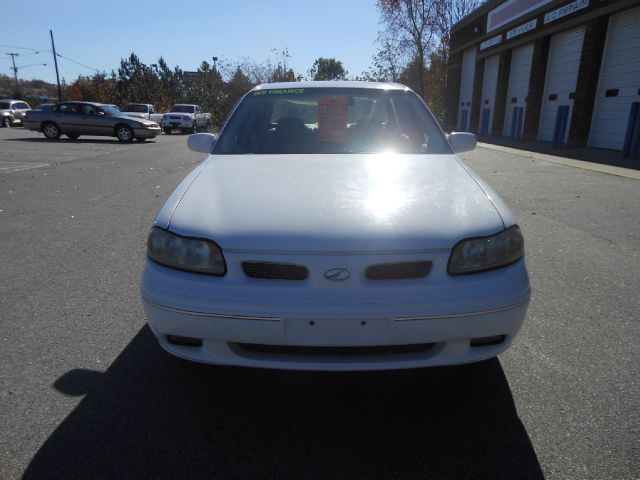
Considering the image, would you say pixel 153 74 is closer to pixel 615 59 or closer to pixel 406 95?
pixel 615 59

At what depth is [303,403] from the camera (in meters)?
2.16

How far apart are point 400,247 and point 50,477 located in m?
1.60

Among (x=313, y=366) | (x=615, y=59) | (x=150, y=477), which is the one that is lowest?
(x=150, y=477)

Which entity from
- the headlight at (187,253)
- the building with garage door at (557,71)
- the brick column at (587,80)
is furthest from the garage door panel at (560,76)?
the headlight at (187,253)

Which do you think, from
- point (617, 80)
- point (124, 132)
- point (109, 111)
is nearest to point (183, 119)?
point (109, 111)

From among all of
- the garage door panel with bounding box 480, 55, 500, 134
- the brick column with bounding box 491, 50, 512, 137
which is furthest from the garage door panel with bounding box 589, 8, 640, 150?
the garage door panel with bounding box 480, 55, 500, 134

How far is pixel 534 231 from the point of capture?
514 centimetres

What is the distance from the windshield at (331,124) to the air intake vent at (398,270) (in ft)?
4.57

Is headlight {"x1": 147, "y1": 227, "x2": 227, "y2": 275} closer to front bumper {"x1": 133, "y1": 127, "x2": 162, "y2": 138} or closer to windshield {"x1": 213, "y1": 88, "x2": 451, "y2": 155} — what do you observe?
windshield {"x1": 213, "y1": 88, "x2": 451, "y2": 155}

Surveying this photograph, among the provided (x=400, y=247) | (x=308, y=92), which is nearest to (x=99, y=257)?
(x=308, y=92)

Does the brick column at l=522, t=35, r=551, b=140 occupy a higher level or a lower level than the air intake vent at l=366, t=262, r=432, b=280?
higher

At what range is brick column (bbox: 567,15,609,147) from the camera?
43.9 feet

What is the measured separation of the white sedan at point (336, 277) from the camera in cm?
180

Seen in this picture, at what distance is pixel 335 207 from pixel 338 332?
581mm
